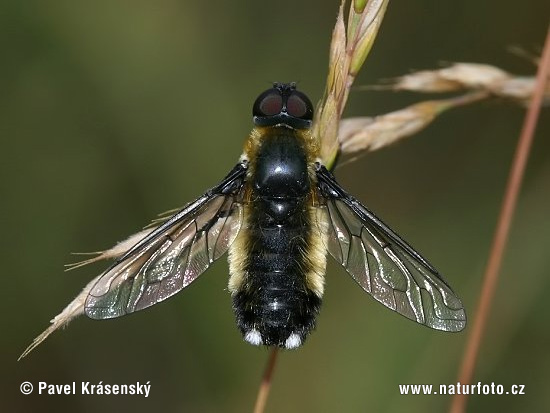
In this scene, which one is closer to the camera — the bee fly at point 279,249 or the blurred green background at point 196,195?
the bee fly at point 279,249

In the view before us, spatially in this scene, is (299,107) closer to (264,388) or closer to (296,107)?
(296,107)

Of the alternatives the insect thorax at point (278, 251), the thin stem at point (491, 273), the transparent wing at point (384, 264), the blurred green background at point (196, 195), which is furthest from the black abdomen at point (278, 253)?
the blurred green background at point (196, 195)

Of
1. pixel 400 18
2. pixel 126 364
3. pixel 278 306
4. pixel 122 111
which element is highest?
pixel 400 18

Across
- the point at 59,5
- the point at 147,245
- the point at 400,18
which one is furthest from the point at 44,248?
the point at 400,18

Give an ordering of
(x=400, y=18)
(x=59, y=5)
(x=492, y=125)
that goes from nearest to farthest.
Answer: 1. (x=59, y=5)
2. (x=492, y=125)
3. (x=400, y=18)

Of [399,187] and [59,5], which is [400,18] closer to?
[399,187]

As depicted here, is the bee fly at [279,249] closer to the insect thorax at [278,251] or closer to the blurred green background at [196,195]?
the insect thorax at [278,251]

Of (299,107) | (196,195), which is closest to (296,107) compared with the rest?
(299,107)
